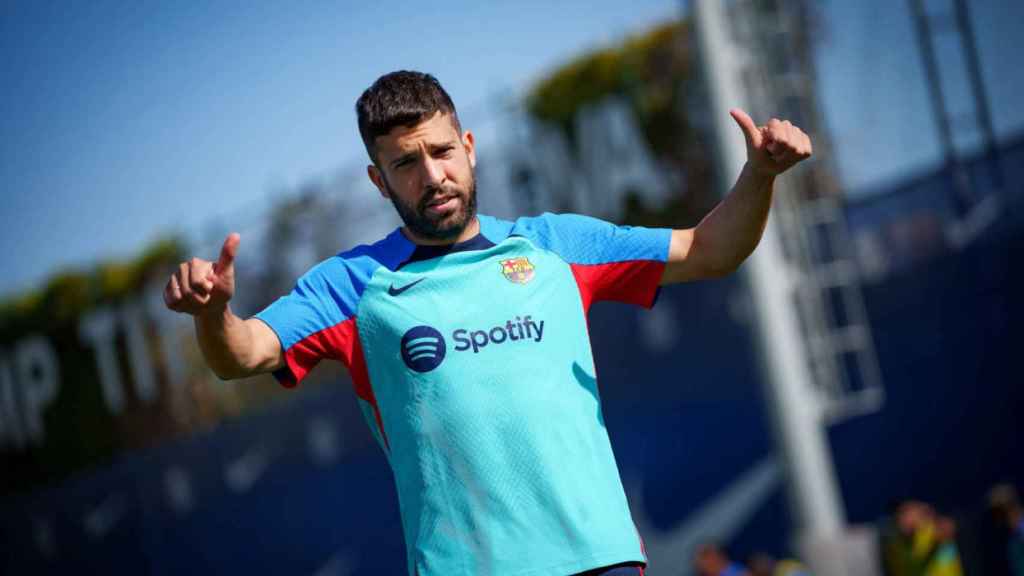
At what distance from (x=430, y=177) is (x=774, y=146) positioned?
2.29 feet

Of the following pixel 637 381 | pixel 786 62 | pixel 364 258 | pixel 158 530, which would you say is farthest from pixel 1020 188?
pixel 158 530

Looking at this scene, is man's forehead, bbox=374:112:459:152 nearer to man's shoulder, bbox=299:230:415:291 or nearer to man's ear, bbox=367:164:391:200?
man's ear, bbox=367:164:391:200

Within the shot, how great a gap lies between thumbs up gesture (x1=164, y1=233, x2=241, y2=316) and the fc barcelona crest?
1.80 feet

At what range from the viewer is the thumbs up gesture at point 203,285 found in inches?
82.5

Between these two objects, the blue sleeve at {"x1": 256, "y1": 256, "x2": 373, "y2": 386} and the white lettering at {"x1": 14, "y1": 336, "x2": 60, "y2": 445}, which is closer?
the blue sleeve at {"x1": 256, "y1": 256, "x2": 373, "y2": 386}

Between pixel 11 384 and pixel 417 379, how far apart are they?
49.8ft

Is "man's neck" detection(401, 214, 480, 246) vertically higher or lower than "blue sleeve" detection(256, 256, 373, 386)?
higher

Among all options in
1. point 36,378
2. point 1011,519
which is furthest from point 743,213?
point 36,378

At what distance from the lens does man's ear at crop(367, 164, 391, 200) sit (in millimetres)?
2457

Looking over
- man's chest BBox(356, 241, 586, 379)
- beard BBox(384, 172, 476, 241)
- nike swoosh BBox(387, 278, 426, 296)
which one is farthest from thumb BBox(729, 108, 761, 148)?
nike swoosh BBox(387, 278, 426, 296)

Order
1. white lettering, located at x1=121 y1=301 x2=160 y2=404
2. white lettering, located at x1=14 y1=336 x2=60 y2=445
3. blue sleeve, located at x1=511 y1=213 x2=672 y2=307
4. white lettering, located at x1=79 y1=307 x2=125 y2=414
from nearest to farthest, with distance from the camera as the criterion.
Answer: blue sleeve, located at x1=511 y1=213 x2=672 y2=307 → white lettering, located at x1=121 y1=301 x2=160 y2=404 → white lettering, located at x1=79 y1=307 x2=125 y2=414 → white lettering, located at x1=14 y1=336 x2=60 y2=445

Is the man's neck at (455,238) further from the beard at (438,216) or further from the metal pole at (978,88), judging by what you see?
the metal pole at (978,88)

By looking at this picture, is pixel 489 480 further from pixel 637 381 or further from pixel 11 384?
pixel 11 384

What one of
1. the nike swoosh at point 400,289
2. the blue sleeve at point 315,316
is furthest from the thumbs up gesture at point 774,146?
the blue sleeve at point 315,316
